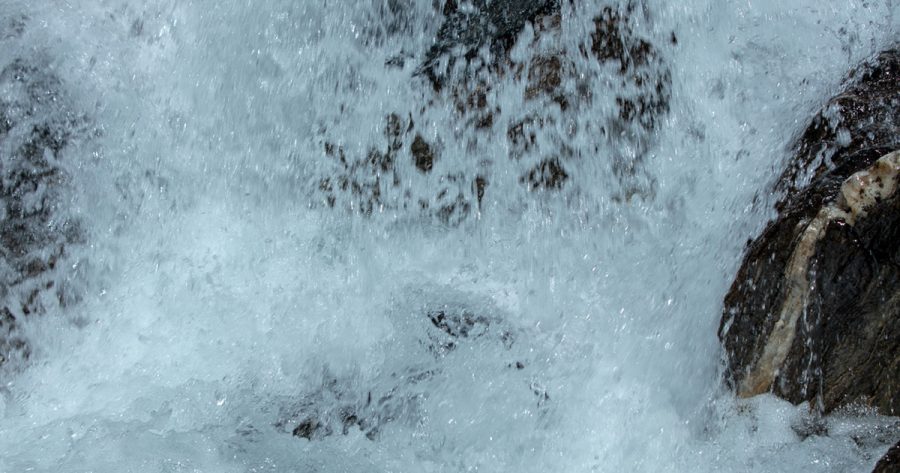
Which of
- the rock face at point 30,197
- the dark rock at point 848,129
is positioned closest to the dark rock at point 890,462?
the dark rock at point 848,129

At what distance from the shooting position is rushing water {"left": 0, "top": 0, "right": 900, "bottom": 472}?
3.08 meters

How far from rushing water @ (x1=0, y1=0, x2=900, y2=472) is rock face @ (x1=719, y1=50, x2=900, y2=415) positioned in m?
0.13

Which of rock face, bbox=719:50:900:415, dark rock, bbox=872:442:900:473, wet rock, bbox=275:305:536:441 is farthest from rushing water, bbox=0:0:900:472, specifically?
dark rock, bbox=872:442:900:473

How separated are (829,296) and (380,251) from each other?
175 cm

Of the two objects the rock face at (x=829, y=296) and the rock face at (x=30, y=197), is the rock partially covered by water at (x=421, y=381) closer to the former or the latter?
the rock face at (x=829, y=296)

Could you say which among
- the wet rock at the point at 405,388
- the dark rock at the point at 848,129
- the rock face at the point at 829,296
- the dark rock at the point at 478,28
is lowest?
the wet rock at the point at 405,388

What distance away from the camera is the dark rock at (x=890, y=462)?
2.63 m

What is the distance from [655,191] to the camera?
11.2 ft

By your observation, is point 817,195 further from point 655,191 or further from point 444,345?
point 444,345

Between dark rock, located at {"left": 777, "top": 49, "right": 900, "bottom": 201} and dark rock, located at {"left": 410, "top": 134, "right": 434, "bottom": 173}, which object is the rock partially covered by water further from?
dark rock, located at {"left": 777, "top": 49, "right": 900, "bottom": 201}

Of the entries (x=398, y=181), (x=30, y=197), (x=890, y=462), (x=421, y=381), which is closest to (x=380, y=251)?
(x=398, y=181)

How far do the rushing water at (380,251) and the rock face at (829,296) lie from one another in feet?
0.42

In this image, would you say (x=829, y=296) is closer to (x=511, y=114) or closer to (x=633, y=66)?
(x=633, y=66)

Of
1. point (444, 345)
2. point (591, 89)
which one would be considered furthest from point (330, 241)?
point (591, 89)
